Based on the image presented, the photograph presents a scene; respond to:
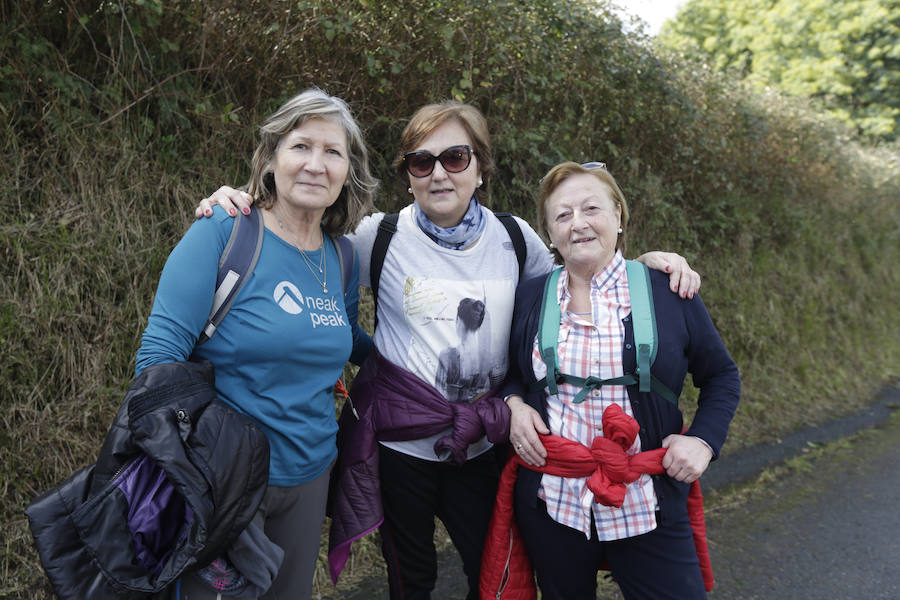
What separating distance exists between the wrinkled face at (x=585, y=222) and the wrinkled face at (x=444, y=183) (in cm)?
35

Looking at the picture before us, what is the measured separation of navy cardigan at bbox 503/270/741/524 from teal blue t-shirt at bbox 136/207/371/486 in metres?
0.73

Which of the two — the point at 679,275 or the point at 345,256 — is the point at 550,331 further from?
the point at 345,256

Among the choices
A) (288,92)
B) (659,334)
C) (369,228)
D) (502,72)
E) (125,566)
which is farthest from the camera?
(502,72)

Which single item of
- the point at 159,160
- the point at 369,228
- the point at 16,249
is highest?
the point at 159,160

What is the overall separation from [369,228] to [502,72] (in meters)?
2.58

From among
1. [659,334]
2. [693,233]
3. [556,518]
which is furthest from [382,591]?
[693,233]

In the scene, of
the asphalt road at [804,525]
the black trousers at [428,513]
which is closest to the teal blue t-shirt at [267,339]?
the black trousers at [428,513]

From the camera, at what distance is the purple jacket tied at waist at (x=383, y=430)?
2109 millimetres

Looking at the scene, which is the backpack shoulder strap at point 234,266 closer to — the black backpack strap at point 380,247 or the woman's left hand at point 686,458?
the black backpack strap at point 380,247

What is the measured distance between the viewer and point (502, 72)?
442 cm

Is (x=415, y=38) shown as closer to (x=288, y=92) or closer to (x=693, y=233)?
→ (x=288, y=92)

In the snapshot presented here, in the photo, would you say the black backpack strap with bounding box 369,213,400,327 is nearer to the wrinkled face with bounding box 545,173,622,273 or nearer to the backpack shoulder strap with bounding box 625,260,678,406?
the wrinkled face with bounding box 545,173,622,273

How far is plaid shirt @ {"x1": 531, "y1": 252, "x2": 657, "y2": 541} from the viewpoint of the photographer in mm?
1930

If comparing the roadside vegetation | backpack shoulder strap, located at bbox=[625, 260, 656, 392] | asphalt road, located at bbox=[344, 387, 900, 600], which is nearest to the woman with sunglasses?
backpack shoulder strap, located at bbox=[625, 260, 656, 392]
